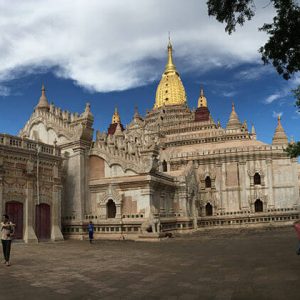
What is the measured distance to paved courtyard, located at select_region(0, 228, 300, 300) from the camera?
10676mm

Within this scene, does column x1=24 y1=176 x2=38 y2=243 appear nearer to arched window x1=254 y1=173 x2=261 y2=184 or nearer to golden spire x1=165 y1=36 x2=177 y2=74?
arched window x1=254 y1=173 x2=261 y2=184

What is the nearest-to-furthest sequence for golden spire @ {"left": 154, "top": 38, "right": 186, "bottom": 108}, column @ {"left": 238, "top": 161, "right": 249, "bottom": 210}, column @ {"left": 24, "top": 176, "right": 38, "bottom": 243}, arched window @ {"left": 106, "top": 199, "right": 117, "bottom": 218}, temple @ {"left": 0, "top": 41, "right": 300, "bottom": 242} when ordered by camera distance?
column @ {"left": 24, "top": 176, "right": 38, "bottom": 243}
temple @ {"left": 0, "top": 41, "right": 300, "bottom": 242}
arched window @ {"left": 106, "top": 199, "right": 117, "bottom": 218}
column @ {"left": 238, "top": 161, "right": 249, "bottom": 210}
golden spire @ {"left": 154, "top": 38, "right": 186, "bottom": 108}

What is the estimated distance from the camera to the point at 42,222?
29.4 meters

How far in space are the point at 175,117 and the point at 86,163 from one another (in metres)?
35.4

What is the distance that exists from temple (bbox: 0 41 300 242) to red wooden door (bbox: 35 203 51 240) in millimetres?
70

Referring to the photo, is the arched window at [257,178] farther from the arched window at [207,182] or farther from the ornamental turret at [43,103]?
the ornamental turret at [43,103]

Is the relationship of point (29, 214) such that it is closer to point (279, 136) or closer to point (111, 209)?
point (111, 209)

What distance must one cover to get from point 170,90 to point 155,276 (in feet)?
207

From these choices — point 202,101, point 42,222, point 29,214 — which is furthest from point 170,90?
point 29,214

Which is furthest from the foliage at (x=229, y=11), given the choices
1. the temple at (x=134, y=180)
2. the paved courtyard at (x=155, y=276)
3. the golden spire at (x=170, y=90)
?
the golden spire at (x=170, y=90)

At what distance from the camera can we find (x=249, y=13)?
1135 cm

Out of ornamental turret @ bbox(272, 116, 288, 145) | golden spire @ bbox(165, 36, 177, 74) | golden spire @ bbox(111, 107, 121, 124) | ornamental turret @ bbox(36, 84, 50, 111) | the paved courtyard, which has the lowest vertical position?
the paved courtyard

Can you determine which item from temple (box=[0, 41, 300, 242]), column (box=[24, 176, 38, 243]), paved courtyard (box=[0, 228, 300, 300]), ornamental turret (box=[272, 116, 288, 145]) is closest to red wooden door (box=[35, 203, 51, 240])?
temple (box=[0, 41, 300, 242])

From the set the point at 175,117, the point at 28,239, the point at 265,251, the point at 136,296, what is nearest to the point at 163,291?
the point at 136,296
